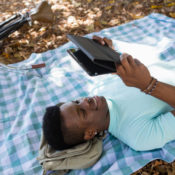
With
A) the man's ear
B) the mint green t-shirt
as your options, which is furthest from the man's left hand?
the man's ear

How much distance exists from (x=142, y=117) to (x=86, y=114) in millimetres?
522

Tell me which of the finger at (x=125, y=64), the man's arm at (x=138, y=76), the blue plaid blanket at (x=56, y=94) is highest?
the finger at (x=125, y=64)

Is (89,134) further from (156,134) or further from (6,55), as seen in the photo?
(6,55)

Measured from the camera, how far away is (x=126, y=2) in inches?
181

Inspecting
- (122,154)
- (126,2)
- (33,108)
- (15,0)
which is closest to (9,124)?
(33,108)

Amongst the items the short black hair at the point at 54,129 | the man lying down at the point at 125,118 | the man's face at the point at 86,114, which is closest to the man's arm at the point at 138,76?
the man lying down at the point at 125,118

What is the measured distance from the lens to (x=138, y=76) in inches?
58.2

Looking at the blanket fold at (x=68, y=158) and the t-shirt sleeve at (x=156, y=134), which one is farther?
the blanket fold at (x=68, y=158)

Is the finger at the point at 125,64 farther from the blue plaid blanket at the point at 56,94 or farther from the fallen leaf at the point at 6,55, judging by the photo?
the fallen leaf at the point at 6,55

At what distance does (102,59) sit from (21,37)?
3375 millimetres

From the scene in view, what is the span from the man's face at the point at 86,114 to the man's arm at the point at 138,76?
0.45 meters

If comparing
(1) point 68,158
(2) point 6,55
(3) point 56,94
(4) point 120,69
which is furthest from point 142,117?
(2) point 6,55

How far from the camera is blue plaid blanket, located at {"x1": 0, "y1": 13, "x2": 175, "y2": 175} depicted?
1.90 meters

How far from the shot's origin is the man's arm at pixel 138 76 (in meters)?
1.45
